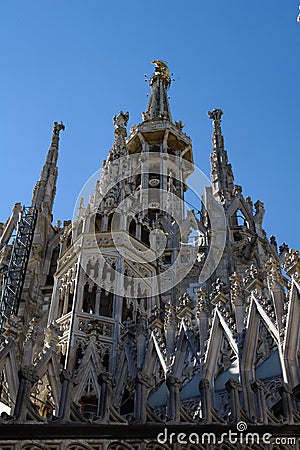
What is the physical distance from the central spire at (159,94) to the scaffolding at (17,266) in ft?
44.8

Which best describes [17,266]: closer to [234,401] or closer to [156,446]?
[234,401]

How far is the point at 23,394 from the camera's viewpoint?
8.59m

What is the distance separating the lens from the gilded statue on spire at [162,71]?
4350 centimetres

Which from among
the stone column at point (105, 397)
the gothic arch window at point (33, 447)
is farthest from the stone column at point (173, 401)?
the gothic arch window at point (33, 447)

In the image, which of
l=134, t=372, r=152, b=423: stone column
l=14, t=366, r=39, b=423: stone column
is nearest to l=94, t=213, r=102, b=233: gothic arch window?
l=134, t=372, r=152, b=423: stone column

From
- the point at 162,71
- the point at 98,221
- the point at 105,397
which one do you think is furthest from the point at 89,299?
the point at 162,71

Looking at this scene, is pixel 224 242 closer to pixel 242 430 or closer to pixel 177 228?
pixel 177 228

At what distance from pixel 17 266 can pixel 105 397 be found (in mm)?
14647

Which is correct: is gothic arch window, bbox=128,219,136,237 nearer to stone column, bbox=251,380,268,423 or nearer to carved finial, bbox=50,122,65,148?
carved finial, bbox=50,122,65,148

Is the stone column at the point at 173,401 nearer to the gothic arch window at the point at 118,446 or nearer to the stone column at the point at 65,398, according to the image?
the gothic arch window at the point at 118,446

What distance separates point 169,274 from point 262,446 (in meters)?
13.0

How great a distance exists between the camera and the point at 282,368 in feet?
38.9

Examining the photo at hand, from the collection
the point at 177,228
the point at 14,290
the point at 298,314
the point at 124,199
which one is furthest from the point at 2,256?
the point at 298,314

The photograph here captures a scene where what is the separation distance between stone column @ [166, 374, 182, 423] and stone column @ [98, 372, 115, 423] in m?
0.94
